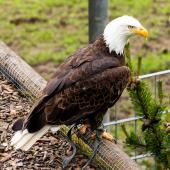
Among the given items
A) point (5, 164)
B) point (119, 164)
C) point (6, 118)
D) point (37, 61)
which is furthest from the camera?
point (37, 61)

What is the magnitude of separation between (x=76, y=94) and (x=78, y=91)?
26 mm

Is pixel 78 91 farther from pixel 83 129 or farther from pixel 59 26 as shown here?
pixel 59 26

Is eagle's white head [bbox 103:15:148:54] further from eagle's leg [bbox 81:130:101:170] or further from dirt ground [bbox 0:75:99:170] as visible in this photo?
dirt ground [bbox 0:75:99:170]

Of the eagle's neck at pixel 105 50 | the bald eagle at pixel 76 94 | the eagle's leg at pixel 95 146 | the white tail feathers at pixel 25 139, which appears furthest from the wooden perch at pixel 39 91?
→ the eagle's neck at pixel 105 50

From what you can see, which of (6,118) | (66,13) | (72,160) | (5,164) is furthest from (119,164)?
(66,13)

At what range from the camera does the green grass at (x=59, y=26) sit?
33.3 ft

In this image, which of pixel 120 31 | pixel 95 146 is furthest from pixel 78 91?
pixel 120 31

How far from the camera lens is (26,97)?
659 cm

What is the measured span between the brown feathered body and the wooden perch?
0.24m

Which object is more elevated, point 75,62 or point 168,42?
point 75,62

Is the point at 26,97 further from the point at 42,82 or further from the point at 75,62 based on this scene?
the point at 75,62

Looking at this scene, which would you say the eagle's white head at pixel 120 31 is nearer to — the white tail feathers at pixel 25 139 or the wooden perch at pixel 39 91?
the wooden perch at pixel 39 91

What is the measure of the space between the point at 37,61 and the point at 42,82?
140 inches

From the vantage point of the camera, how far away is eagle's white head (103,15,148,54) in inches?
229
